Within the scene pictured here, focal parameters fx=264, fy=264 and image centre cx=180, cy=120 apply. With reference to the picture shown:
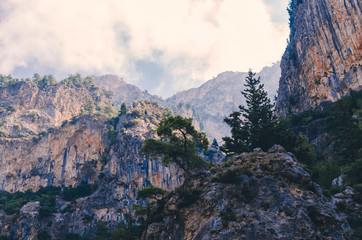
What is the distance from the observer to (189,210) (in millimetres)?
22891

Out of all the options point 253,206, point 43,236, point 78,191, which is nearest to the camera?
point 253,206

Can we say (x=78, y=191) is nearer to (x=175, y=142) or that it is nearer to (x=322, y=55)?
(x=175, y=142)

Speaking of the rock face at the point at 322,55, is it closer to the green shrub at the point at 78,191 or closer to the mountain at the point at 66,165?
the mountain at the point at 66,165

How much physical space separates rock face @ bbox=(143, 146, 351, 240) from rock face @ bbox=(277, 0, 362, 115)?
4455cm

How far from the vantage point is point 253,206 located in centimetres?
2000

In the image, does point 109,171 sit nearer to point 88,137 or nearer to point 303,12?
point 88,137

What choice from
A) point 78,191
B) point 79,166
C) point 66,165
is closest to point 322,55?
point 78,191

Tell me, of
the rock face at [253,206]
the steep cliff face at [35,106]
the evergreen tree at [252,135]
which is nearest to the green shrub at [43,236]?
the rock face at [253,206]

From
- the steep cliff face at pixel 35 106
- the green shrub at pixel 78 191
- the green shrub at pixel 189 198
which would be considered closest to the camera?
the green shrub at pixel 189 198

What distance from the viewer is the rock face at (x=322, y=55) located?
2302 inches

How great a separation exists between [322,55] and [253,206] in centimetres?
6008

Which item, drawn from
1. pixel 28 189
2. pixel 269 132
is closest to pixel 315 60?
pixel 269 132

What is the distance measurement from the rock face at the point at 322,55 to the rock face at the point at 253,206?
4455 centimetres

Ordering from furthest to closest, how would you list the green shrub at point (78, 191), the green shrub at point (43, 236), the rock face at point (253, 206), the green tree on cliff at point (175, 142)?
the green shrub at point (78, 191), the green shrub at point (43, 236), the green tree on cliff at point (175, 142), the rock face at point (253, 206)
